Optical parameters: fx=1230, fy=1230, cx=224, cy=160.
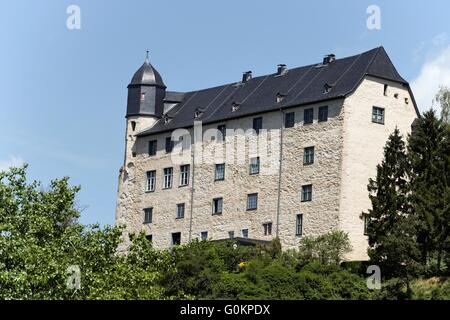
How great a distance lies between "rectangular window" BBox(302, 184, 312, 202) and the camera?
2960 inches

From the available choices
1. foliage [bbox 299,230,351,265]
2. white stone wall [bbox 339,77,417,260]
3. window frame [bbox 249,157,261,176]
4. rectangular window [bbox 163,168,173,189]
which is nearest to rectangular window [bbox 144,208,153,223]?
rectangular window [bbox 163,168,173,189]

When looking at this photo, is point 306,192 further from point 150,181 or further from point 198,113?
point 150,181

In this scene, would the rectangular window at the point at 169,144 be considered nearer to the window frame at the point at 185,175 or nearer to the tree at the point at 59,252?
the window frame at the point at 185,175

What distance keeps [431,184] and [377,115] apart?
1126 cm

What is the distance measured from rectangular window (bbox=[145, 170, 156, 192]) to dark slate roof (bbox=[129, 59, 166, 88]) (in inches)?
311

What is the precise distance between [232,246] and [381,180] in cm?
1041

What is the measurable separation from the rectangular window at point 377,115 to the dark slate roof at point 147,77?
20.8 m

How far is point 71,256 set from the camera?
51.5 m

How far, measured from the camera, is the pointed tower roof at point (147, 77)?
91.2 m

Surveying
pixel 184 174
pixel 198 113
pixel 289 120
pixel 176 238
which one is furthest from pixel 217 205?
pixel 198 113

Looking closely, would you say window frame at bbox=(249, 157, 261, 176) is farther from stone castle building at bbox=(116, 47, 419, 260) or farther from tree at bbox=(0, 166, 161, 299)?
tree at bbox=(0, 166, 161, 299)

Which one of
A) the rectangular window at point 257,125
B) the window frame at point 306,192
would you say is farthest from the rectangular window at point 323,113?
the rectangular window at point 257,125
